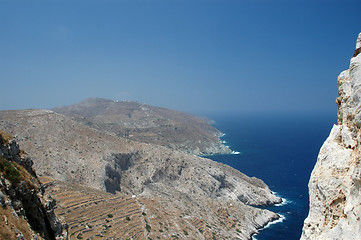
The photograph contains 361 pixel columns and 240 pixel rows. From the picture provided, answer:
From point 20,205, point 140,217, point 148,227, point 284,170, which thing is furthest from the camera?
point 284,170

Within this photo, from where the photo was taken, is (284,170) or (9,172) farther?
(284,170)

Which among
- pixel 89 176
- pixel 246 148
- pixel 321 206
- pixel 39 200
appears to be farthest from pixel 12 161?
pixel 246 148

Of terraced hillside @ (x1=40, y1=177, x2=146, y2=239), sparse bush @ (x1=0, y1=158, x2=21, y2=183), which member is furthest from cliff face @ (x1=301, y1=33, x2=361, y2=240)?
terraced hillside @ (x1=40, y1=177, x2=146, y2=239)

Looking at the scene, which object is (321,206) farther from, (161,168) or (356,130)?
(161,168)

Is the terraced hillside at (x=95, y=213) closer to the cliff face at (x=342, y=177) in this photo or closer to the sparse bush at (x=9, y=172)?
the sparse bush at (x=9, y=172)

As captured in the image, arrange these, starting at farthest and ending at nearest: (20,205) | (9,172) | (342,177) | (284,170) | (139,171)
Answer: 1. (284,170)
2. (139,171)
3. (9,172)
4. (20,205)
5. (342,177)

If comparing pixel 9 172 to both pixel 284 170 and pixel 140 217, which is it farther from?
pixel 284 170

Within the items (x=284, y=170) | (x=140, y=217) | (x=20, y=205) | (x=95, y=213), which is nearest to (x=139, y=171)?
(x=140, y=217)

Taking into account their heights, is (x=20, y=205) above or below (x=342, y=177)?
below

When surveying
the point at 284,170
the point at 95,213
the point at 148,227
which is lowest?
the point at 148,227
